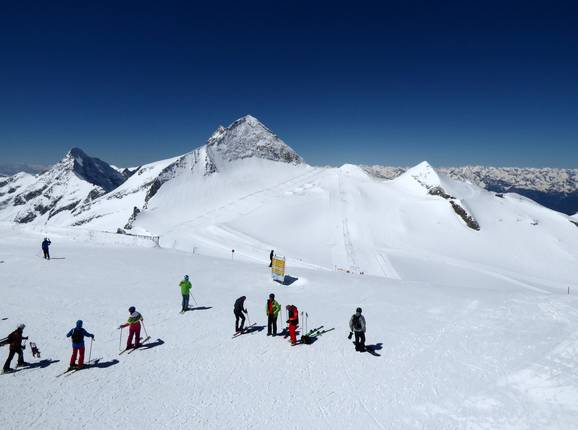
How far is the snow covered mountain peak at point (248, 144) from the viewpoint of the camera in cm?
10169

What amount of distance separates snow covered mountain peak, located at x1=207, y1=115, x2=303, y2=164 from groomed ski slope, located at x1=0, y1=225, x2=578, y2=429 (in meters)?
83.2

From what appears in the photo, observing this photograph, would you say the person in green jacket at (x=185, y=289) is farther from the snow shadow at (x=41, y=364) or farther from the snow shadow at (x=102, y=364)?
the snow shadow at (x=41, y=364)

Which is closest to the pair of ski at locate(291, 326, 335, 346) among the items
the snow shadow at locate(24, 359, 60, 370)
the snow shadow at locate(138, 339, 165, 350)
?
the snow shadow at locate(138, 339, 165, 350)

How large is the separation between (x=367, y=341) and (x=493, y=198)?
72364 mm

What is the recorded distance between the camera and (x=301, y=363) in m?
11.6

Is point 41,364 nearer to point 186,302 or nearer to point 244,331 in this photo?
point 186,302

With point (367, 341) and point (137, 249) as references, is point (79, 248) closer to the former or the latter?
point (137, 249)

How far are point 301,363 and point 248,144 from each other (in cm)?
9971

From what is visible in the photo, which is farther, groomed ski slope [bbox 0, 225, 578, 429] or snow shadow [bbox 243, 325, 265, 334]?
snow shadow [bbox 243, 325, 265, 334]

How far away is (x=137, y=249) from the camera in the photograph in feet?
105

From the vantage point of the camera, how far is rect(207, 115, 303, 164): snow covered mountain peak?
334ft

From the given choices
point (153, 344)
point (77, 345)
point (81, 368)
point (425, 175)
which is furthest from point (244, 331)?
point (425, 175)

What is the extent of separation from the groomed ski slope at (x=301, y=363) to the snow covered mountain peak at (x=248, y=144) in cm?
8322

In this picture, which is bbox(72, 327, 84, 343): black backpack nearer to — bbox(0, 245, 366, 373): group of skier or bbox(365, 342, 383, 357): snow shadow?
bbox(0, 245, 366, 373): group of skier
